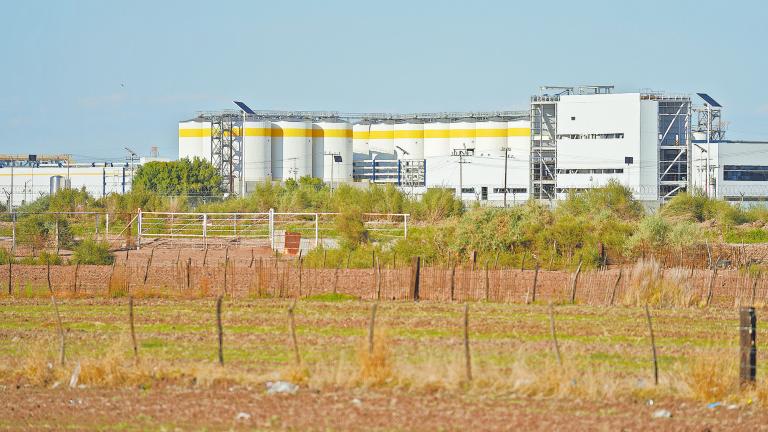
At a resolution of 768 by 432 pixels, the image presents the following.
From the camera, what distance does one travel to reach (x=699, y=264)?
38812 mm

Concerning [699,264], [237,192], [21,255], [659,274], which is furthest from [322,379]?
[237,192]

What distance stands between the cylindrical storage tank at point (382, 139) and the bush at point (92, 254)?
209ft

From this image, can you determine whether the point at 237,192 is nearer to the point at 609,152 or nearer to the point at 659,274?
the point at 609,152

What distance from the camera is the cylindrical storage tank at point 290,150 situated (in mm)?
103062

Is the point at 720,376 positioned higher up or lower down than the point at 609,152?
lower down

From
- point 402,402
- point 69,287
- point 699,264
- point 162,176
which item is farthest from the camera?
point 162,176

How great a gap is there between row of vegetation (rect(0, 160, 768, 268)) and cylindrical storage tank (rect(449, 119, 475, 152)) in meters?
25.0

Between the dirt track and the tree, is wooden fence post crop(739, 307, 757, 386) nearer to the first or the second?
the dirt track

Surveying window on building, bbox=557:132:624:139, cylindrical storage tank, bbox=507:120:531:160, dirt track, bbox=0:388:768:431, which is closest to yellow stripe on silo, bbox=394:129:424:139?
cylindrical storage tank, bbox=507:120:531:160

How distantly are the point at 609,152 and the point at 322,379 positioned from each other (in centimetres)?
6977

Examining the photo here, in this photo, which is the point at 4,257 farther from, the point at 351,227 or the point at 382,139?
the point at 382,139

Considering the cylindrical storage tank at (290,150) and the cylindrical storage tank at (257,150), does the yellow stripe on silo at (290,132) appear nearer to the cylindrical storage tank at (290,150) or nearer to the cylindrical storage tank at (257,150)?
the cylindrical storage tank at (290,150)

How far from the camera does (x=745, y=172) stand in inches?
3312

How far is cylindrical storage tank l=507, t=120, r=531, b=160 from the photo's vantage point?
9625 cm
